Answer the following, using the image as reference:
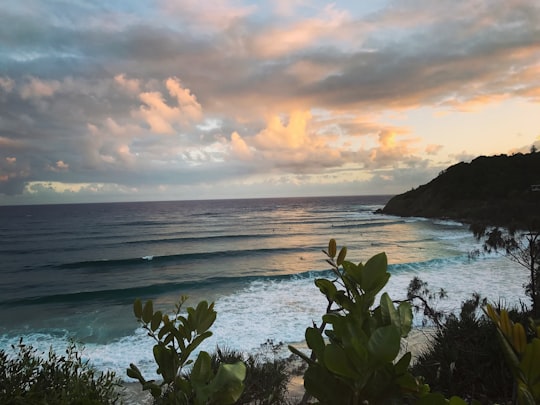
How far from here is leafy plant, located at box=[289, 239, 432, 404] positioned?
0.67 m

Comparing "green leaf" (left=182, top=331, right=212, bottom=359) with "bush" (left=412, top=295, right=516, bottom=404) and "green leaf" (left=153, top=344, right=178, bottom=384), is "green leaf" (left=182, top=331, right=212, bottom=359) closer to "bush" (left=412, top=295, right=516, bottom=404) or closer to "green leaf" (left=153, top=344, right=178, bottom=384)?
"green leaf" (left=153, top=344, right=178, bottom=384)

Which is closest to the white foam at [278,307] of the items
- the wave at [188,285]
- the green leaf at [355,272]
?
the wave at [188,285]

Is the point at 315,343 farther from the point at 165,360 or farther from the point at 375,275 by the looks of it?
the point at 165,360

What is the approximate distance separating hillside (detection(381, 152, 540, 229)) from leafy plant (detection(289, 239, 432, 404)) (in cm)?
4002

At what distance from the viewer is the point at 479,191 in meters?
48.9

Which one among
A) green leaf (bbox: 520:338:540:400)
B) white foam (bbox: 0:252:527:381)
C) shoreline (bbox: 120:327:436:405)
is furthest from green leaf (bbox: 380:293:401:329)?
white foam (bbox: 0:252:527:381)

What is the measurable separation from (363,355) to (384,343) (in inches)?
1.8

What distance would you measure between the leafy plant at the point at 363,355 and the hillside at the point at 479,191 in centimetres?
4002

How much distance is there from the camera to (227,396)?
2.90 ft

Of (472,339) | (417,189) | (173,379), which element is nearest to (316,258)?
(472,339)

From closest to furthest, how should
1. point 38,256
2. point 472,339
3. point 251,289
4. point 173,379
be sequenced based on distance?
point 173,379 < point 472,339 < point 251,289 < point 38,256

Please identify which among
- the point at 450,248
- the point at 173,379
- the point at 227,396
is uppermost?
the point at 227,396

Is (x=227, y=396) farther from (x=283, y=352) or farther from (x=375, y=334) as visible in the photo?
(x=283, y=352)

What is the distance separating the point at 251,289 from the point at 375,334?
59.8ft
